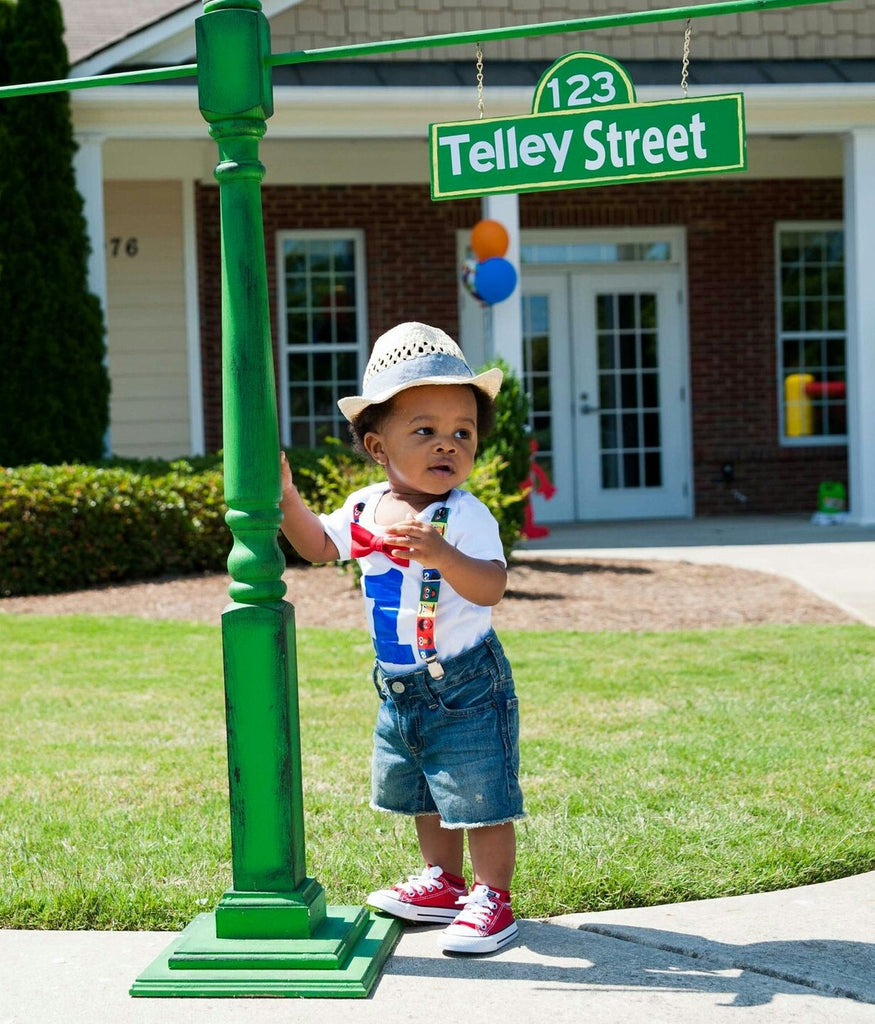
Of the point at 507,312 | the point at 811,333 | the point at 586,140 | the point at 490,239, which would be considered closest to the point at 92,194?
the point at 490,239

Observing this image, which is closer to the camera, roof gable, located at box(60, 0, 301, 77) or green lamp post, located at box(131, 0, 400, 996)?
green lamp post, located at box(131, 0, 400, 996)

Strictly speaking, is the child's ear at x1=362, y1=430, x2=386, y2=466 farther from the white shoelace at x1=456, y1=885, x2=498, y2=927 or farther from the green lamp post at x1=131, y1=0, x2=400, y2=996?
the white shoelace at x1=456, y1=885, x2=498, y2=927

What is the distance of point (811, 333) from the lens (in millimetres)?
14570

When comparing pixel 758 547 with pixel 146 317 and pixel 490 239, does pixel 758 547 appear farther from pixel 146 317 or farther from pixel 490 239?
pixel 146 317

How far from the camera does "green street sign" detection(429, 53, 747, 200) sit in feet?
9.71

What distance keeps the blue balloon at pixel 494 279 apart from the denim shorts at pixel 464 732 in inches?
313

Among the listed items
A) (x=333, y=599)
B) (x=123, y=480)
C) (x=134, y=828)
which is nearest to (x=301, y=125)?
(x=123, y=480)

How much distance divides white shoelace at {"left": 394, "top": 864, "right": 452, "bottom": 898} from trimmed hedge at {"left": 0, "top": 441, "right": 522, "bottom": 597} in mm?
5578

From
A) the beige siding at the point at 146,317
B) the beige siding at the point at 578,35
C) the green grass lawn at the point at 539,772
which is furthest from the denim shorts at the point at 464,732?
the beige siding at the point at 146,317

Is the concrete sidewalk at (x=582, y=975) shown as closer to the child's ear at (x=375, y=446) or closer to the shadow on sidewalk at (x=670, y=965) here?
the shadow on sidewalk at (x=670, y=965)

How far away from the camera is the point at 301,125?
11.4m

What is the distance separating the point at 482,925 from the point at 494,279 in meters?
8.29

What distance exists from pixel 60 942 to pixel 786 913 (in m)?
1.67

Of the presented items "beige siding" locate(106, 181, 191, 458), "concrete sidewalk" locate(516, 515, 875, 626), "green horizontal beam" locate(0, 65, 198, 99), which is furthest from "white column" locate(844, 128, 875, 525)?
"green horizontal beam" locate(0, 65, 198, 99)
